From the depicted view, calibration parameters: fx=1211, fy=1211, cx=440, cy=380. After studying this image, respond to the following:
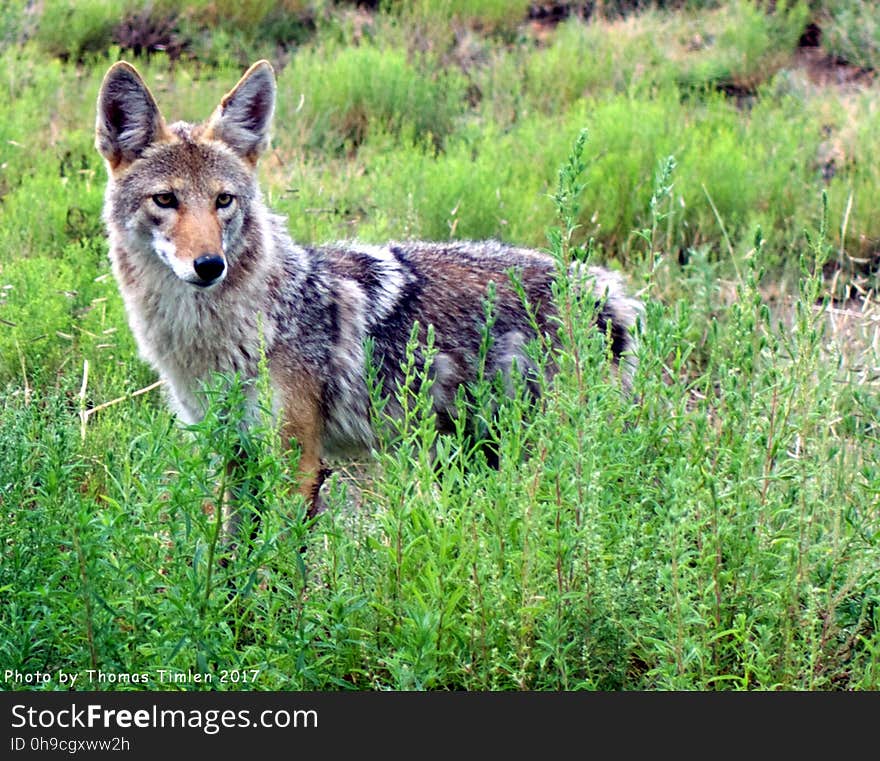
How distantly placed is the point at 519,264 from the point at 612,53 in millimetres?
5114

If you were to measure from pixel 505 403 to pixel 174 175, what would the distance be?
5.76 ft

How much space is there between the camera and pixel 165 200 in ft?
16.5

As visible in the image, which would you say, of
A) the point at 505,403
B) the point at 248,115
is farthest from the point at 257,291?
the point at 505,403

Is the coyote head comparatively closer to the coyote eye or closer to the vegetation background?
the coyote eye

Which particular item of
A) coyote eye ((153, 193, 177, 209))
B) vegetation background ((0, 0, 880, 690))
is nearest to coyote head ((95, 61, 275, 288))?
coyote eye ((153, 193, 177, 209))

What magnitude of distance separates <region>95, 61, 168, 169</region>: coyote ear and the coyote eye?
0.32 metres

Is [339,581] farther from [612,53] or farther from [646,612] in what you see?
[612,53]

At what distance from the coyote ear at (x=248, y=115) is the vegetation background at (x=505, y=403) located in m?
1.31

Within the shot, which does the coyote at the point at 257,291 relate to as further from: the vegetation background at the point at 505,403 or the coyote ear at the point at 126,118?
the vegetation background at the point at 505,403

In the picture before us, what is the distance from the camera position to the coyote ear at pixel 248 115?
5391mm

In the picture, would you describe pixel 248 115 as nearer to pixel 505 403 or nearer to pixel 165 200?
pixel 165 200

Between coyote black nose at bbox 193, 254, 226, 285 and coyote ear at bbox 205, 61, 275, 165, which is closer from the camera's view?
coyote black nose at bbox 193, 254, 226, 285

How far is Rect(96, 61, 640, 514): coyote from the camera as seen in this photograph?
508 centimetres

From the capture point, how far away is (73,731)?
3379mm
